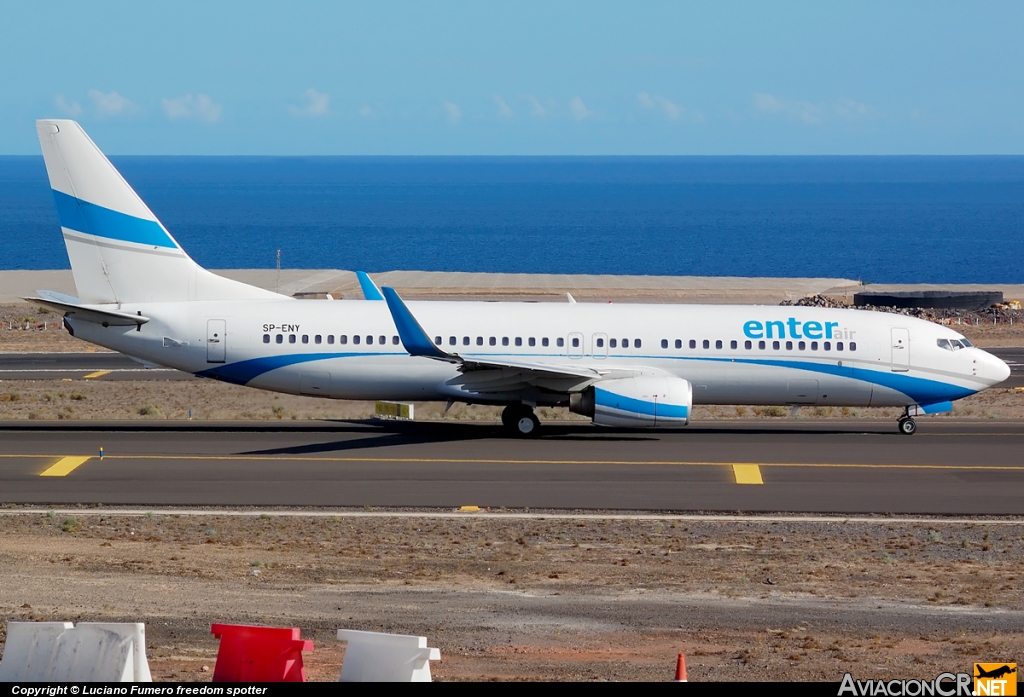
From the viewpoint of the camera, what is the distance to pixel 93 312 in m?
29.6

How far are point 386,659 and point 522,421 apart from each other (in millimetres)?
21745

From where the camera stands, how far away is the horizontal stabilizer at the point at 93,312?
2916cm

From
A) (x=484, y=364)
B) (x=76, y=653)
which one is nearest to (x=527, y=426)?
(x=484, y=364)

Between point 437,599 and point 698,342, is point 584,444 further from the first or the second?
point 437,599

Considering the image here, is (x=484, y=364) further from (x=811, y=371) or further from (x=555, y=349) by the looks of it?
(x=811, y=371)

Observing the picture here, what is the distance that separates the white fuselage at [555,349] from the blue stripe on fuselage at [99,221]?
5.71ft

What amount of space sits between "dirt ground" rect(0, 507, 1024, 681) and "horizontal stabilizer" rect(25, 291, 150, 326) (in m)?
8.30

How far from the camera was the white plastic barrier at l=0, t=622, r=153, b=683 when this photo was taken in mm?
9500

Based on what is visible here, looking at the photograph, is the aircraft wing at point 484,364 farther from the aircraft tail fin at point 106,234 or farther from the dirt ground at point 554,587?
the dirt ground at point 554,587

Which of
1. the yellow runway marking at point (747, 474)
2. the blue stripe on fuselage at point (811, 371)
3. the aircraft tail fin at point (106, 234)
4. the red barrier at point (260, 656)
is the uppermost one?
the aircraft tail fin at point (106, 234)

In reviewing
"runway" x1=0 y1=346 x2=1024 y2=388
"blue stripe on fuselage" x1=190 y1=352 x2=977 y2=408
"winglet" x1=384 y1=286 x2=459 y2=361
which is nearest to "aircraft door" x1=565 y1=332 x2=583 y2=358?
"blue stripe on fuselage" x1=190 y1=352 x2=977 y2=408

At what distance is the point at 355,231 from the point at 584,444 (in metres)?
171

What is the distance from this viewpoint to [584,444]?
98.9 ft

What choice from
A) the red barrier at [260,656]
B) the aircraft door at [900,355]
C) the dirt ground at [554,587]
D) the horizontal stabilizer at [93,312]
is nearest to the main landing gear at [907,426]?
the aircraft door at [900,355]
